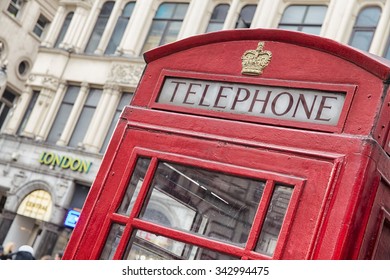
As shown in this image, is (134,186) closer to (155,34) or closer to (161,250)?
(161,250)

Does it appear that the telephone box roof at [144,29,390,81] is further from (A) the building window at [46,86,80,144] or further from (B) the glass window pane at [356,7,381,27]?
(A) the building window at [46,86,80,144]

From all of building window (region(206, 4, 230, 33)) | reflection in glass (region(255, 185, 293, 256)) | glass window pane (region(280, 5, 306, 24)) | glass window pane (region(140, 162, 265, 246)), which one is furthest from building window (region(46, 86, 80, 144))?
reflection in glass (region(255, 185, 293, 256))

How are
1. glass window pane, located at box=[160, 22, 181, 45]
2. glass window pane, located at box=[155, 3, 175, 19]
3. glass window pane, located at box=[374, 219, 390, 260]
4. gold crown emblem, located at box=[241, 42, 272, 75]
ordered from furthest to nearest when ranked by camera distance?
Answer: glass window pane, located at box=[155, 3, 175, 19]
glass window pane, located at box=[160, 22, 181, 45]
gold crown emblem, located at box=[241, 42, 272, 75]
glass window pane, located at box=[374, 219, 390, 260]

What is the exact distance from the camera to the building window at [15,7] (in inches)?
949

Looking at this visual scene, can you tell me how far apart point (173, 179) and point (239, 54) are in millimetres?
720

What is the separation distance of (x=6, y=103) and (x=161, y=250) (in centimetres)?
2320

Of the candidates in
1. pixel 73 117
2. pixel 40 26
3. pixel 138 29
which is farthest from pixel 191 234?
pixel 40 26

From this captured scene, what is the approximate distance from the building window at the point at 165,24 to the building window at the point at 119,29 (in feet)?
3.78

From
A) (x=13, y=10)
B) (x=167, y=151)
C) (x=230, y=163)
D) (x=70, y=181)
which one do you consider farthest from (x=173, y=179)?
(x=13, y=10)

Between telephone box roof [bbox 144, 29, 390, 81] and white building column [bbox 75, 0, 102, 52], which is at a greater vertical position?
white building column [bbox 75, 0, 102, 52]

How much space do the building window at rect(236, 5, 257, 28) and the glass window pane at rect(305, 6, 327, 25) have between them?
1.94 m

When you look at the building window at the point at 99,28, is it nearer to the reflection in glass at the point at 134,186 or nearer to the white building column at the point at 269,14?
the white building column at the point at 269,14

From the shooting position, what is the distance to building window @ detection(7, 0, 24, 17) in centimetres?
2409

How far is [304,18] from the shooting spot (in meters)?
16.2
